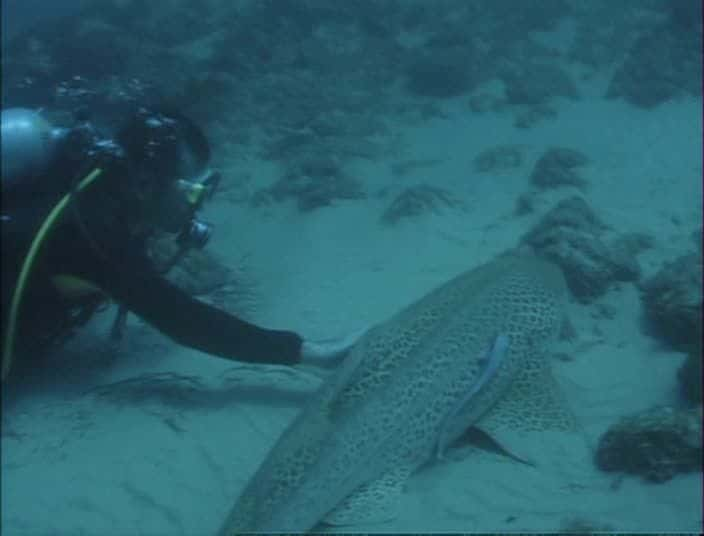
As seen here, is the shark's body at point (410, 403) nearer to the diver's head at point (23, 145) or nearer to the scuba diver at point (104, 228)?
the scuba diver at point (104, 228)

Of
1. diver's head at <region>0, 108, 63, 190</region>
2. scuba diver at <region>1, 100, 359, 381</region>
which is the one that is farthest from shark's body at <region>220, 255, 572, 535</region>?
diver's head at <region>0, 108, 63, 190</region>

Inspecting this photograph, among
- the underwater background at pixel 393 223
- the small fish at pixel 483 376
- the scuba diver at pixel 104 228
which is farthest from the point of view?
the small fish at pixel 483 376

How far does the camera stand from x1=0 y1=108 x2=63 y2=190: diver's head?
181 inches

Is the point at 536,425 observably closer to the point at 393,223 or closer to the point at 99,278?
the point at 99,278

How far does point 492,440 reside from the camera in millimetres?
5402

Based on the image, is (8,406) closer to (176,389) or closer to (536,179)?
(176,389)

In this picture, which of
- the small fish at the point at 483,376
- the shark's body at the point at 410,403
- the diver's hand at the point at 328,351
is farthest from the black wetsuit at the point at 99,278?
the small fish at the point at 483,376

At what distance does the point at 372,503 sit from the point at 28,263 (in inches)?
118

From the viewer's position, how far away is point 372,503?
4680mm

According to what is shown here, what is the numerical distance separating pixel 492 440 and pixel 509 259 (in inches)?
82.2

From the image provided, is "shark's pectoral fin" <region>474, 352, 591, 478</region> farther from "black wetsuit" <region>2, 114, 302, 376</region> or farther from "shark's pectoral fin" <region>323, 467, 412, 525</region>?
"black wetsuit" <region>2, 114, 302, 376</region>

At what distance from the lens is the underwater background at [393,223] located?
500cm

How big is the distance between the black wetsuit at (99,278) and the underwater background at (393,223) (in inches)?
28.9

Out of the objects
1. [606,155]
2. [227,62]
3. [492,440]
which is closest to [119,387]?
[492,440]
